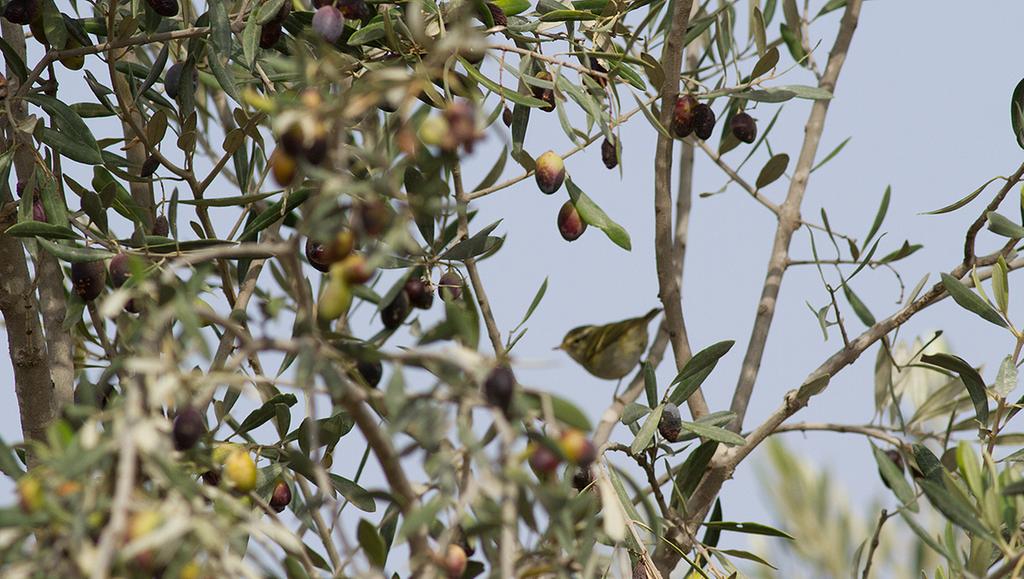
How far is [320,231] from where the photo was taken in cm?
56

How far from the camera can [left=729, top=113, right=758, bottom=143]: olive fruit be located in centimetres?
147

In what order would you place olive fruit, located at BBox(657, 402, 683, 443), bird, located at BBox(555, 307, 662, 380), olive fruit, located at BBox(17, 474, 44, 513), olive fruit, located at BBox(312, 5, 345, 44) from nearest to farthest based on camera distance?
olive fruit, located at BBox(17, 474, 44, 513), olive fruit, located at BBox(312, 5, 345, 44), olive fruit, located at BBox(657, 402, 683, 443), bird, located at BBox(555, 307, 662, 380)

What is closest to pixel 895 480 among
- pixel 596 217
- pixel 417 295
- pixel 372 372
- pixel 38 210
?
pixel 596 217

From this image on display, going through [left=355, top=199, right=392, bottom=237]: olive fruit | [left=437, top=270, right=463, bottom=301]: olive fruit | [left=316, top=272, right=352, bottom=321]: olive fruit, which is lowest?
[left=316, top=272, right=352, bottom=321]: olive fruit

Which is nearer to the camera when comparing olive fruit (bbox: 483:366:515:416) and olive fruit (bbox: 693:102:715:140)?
olive fruit (bbox: 483:366:515:416)

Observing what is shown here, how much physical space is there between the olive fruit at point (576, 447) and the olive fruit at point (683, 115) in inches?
28.3

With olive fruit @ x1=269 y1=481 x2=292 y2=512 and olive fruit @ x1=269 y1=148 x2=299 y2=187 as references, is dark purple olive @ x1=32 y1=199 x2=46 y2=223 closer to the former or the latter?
olive fruit @ x1=269 y1=481 x2=292 y2=512

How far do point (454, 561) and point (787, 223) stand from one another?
41.4 inches

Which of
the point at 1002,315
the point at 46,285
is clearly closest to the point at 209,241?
the point at 46,285

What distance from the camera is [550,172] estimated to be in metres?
1.09

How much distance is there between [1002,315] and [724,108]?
490mm

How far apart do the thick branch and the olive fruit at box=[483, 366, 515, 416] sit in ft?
2.84

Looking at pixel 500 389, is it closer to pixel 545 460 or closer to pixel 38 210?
pixel 545 460

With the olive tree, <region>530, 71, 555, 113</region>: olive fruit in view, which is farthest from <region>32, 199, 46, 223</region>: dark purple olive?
<region>530, 71, 555, 113</region>: olive fruit
